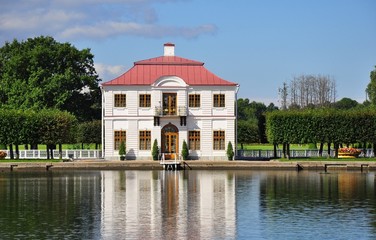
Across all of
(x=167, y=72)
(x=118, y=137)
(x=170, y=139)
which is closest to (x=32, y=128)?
(x=118, y=137)

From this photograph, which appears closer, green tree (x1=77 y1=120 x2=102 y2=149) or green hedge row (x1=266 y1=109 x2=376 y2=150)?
green hedge row (x1=266 y1=109 x2=376 y2=150)

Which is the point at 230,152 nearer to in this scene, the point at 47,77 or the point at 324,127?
the point at 324,127

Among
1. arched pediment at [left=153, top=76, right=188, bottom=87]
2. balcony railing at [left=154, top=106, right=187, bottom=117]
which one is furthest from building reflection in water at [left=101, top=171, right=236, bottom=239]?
arched pediment at [left=153, top=76, right=188, bottom=87]

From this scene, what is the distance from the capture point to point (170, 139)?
6362cm

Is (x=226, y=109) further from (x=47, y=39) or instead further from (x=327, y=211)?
(x=327, y=211)

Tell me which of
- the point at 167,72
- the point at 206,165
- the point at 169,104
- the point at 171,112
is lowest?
the point at 206,165

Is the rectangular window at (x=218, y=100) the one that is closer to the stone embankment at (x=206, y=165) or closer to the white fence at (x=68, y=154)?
the stone embankment at (x=206, y=165)

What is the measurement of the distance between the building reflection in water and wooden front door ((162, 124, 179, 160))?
559 inches

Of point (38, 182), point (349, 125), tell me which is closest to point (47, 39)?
point (349, 125)

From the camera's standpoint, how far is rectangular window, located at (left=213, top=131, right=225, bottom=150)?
6356cm

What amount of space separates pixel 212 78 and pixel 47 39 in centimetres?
2570

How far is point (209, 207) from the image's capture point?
3112 cm

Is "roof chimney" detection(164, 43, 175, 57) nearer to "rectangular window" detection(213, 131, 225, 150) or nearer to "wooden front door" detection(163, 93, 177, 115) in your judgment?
"wooden front door" detection(163, 93, 177, 115)

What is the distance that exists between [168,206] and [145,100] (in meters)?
32.6
